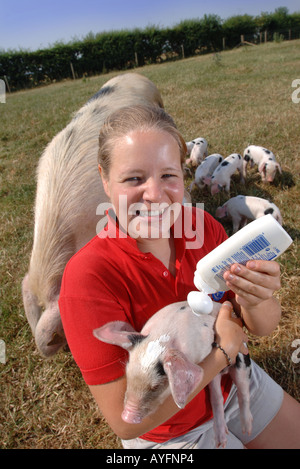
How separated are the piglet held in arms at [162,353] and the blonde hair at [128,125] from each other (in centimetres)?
62

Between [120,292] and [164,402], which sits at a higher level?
[120,292]

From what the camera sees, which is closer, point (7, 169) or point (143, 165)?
point (143, 165)

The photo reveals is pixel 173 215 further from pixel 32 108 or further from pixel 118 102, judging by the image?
pixel 32 108

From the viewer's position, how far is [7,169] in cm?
615

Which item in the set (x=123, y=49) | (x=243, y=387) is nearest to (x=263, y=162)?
(x=243, y=387)

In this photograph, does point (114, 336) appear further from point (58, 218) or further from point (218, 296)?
point (58, 218)

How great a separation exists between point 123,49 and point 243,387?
102ft

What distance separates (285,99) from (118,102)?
16.9ft

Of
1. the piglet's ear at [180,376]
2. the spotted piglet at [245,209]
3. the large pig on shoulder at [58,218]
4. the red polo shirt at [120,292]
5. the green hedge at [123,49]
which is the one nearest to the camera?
the piglet's ear at [180,376]

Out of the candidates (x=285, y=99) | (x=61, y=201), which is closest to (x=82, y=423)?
(x=61, y=201)

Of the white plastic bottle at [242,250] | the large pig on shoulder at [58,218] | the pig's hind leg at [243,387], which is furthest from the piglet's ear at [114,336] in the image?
the large pig on shoulder at [58,218]

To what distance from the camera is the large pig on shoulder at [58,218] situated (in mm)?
2225

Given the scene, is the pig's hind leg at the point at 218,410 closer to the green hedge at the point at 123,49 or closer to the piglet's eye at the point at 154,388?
the piglet's eye at the point at 154,388

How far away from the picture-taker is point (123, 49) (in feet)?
91.9
